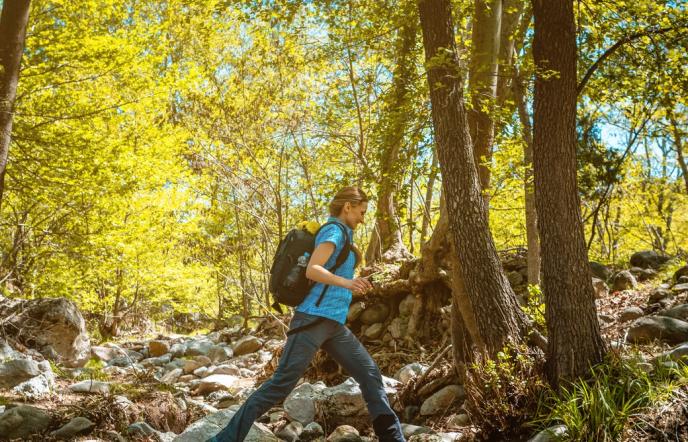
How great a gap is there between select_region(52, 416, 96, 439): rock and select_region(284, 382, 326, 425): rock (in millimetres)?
2025

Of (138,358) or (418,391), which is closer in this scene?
(418,391)

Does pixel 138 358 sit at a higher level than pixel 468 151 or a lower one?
lower

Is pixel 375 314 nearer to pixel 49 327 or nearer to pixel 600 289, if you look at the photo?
pixel 600 289

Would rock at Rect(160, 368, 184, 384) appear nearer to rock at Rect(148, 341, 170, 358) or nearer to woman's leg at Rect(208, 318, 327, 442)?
rock at Rect(148, 341, 170, 358)

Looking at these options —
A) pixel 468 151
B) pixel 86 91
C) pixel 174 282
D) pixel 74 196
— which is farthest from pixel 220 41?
pixel 468 151

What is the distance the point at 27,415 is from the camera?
5375 millimetres

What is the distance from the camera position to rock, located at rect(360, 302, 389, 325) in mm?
10242

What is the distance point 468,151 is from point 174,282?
14.2 m

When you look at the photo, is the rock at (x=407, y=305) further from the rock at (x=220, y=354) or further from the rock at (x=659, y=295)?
the rock at (x=220, y=354)

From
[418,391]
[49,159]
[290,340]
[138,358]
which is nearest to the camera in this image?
[290,340]

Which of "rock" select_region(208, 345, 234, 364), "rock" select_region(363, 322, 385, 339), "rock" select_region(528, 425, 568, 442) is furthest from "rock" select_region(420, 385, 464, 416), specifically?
"rock" select_region(208, 345, 234, 364)

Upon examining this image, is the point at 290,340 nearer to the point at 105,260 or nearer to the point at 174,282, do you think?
the point at 105,260

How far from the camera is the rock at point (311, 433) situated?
5473mm

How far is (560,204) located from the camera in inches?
189
